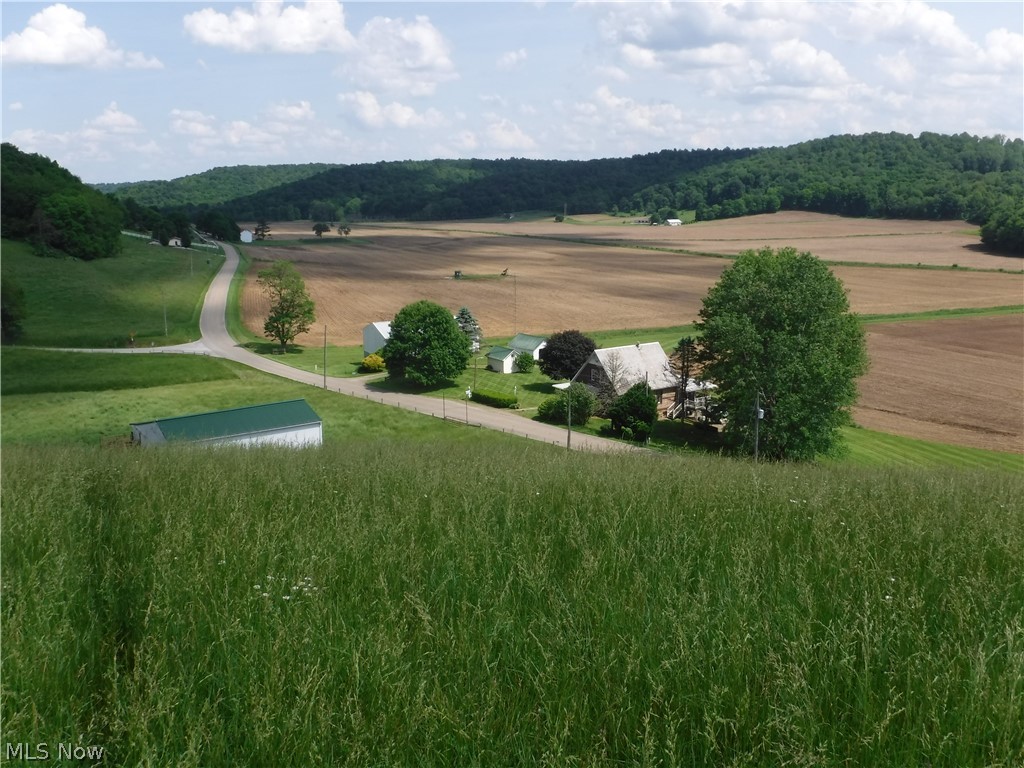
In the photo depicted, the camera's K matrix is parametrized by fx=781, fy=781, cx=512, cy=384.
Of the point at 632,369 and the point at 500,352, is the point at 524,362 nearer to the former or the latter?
the point at 500,352

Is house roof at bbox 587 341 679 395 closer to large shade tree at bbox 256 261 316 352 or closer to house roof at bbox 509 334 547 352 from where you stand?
house roof at bbox 509 334 547 352

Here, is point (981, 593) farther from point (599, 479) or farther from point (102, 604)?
point (102, 604)

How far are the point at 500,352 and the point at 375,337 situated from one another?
33.8ft

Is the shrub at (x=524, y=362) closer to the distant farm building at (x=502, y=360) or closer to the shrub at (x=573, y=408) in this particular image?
the distant farm building at (x=502, y=360)

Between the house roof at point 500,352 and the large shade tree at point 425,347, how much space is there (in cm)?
370

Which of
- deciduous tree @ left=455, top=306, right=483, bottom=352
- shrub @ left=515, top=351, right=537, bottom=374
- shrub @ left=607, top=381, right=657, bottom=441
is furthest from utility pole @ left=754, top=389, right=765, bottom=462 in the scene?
deciduous tree @ left=455, top=306, right=483, bottom=352

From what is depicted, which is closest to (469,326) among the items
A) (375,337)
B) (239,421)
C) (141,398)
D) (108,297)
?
(375,337)

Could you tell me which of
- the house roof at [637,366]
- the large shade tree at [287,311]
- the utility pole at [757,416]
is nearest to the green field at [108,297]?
the large shade tree at [287,311]

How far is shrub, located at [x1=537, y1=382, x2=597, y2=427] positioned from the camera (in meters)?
43.2

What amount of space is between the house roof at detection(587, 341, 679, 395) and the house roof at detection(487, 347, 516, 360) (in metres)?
8.34

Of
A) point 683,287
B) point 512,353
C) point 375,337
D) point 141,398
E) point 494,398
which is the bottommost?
point 494,398

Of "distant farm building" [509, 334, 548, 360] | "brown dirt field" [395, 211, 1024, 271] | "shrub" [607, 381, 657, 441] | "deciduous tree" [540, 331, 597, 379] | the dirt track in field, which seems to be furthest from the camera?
"brown dirt field" [395, 211, 1024, 271]

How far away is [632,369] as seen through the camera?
47.8m

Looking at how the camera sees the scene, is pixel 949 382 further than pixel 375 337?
No
